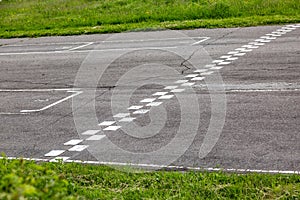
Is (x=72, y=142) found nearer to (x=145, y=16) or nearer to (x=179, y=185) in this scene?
(x=179, y=185)

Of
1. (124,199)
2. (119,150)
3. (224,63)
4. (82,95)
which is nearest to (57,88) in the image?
(82,95)

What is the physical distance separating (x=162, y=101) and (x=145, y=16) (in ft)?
37.6

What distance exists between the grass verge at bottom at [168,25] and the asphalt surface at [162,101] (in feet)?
2.74

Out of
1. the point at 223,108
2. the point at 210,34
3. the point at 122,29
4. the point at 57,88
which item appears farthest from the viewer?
the point at 122,29

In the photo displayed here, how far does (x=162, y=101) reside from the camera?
1217 cm

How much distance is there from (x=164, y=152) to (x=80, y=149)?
1424 mm

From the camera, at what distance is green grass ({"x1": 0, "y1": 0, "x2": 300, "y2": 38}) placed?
20.9 metres

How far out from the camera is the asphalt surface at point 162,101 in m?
9.37

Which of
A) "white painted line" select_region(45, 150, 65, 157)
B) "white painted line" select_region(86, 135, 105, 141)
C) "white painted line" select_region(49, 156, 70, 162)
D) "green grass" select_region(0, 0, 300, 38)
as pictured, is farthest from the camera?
"green grass" select_region(0, 0, 300, 38)

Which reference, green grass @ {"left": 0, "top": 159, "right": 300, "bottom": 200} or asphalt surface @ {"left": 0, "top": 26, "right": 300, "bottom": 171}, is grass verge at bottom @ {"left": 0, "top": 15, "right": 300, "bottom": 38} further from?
green grass @ {"left": 0, "top": 159, "right": 300, "bottom": 200}

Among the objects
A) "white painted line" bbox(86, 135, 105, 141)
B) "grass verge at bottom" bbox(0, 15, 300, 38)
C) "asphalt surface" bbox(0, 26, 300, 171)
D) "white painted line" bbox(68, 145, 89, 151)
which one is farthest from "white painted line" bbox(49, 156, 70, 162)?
"grass verge at bottom" bbox(0, 15, 300, 38)

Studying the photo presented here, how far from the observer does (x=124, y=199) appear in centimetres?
750

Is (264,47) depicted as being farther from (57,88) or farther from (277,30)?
(57,88)

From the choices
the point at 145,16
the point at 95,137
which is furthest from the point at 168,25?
the point at 95,137
